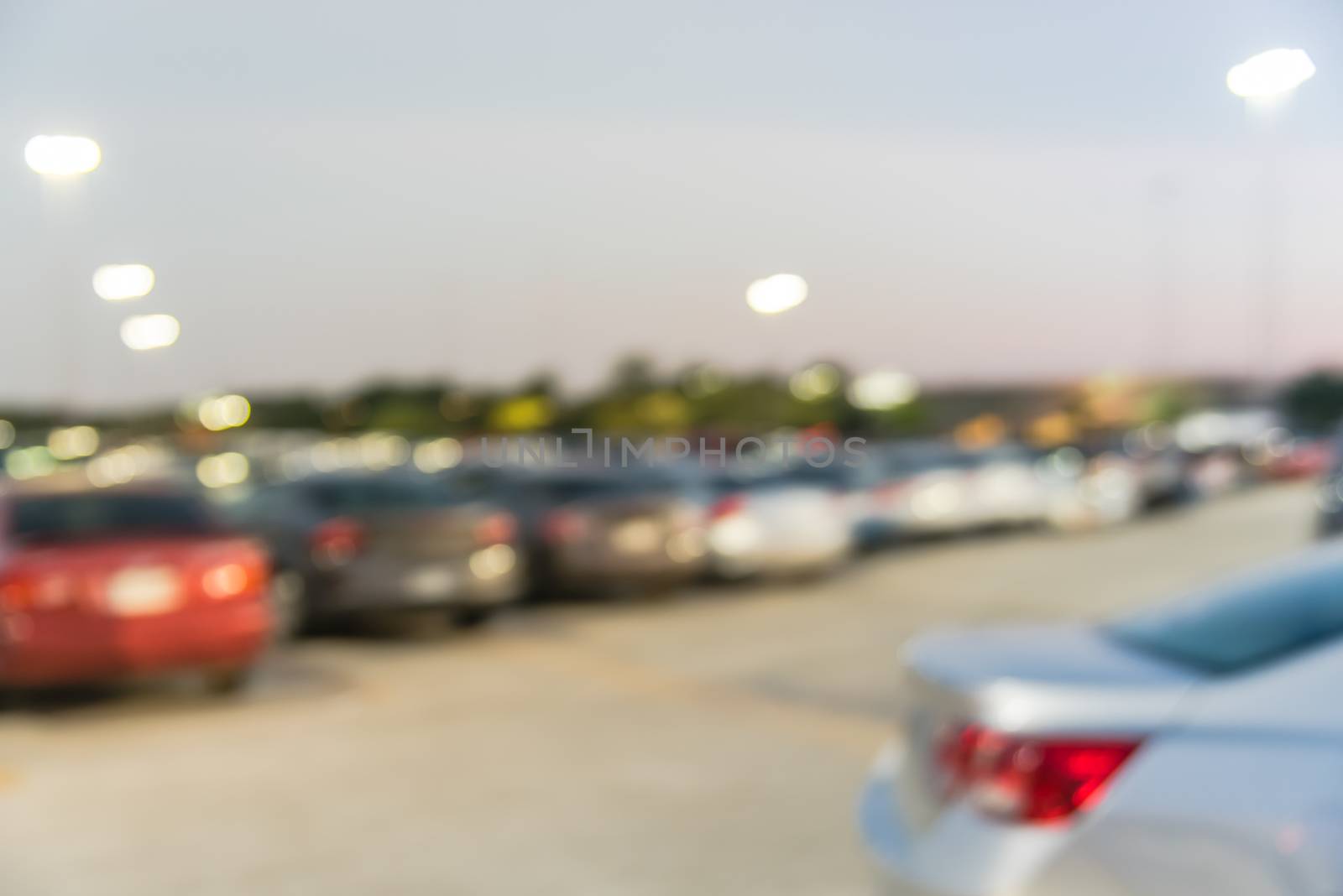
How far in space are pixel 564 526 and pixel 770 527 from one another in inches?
104

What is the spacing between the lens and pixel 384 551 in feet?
38.0

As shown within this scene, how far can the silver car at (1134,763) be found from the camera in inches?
112

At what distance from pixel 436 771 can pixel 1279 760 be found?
509 centimetres

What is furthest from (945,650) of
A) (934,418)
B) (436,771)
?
(934,418)

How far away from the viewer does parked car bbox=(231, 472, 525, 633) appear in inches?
454

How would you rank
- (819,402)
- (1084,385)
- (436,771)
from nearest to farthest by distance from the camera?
(436,771), (819,402), (1084,385)

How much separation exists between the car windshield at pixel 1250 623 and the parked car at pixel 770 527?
1126 cm

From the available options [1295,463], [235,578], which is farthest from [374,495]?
[1295,463]

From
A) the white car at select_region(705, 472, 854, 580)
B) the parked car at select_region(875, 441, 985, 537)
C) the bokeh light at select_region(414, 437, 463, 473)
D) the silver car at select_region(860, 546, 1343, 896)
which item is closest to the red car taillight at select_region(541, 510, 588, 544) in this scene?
the white car at select_region(705, 472, 854, 580)

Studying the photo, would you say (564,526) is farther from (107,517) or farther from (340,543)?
(107,517)

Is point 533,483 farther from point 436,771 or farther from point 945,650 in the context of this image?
point 945,650

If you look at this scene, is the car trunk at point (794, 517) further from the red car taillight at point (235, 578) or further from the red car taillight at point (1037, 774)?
the red car taillight at point (1037, 774)

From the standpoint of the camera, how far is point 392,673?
10289mm

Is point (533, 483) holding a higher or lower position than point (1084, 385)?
higher
